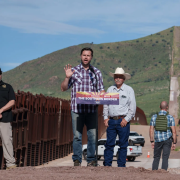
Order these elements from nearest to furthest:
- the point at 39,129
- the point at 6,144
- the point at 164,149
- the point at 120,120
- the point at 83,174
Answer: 1. the point at 83,174
2. the point at 6,144
3. the point at 120,120
4. the point at 164,149
5. the point at 39,129

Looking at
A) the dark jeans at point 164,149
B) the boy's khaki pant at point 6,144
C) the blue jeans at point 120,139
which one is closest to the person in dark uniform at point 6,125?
the boy's khaki pant at point 6,144

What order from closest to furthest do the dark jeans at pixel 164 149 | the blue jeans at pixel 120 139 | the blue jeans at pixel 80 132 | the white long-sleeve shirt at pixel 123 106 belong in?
the blue jeans at pixel 80 132, the blue jeans at pixel 120 139, the white long-sleeve shirt at pixel 123 106, the dark jeans at pixel 164 149

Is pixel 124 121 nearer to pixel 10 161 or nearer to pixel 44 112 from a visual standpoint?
pixel 10 161

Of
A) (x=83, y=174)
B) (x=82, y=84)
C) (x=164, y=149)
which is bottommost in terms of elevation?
(x=83, y=174)

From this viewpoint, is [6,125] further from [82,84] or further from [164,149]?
[164,149]

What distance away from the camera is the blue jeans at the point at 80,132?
29.5 feet

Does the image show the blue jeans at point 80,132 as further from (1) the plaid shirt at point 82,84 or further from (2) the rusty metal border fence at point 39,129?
(2) the rusty metal border fence at point 39,129

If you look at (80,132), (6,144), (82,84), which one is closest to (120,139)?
(80,132)

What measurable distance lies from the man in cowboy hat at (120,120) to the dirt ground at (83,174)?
4.42ft

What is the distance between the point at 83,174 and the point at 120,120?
2.33 m

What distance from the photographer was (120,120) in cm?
934

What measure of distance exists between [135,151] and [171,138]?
15.0 m

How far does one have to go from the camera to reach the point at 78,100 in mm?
8805

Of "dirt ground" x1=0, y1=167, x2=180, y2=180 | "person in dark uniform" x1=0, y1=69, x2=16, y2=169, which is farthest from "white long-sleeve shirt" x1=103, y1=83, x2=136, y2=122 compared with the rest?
"person in dark uniform" x1=0, y1=69, x2=16, y2=169
